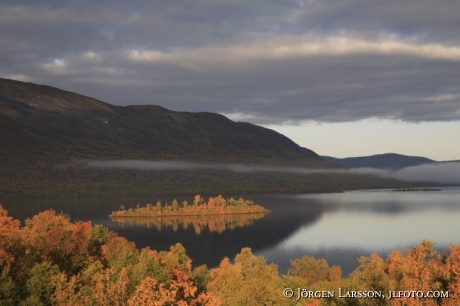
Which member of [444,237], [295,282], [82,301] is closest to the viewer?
[82,301]

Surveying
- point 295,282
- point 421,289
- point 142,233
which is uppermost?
point 421,289

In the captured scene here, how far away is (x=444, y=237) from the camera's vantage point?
511 feet

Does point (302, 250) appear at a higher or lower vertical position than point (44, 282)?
lower

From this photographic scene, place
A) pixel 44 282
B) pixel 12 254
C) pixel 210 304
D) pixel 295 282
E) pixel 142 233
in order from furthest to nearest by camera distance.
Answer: pixel 142 233 → pixel 295 282 → pixel 12 254 → pixel 44 282 → pixel 210 304

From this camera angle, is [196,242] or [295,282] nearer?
[295,282]

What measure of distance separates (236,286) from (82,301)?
14563mm

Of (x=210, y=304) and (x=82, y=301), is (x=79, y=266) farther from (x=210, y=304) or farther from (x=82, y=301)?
(x=210, y=304)

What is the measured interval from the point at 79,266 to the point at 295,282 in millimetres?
25550

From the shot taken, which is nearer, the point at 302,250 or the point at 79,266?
the point at 79,266

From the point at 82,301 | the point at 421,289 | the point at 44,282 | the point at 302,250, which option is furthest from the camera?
the point at 302,250

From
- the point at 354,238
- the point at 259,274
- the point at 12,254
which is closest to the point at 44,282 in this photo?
the point at 12,254

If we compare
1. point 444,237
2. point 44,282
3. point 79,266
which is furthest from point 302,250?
point 44,282

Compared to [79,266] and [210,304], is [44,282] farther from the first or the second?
[210,304]

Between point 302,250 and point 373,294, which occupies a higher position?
point 373,294
